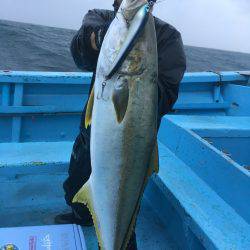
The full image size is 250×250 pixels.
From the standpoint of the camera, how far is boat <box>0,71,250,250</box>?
9.54 ft

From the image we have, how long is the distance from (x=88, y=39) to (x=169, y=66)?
1.87 ft

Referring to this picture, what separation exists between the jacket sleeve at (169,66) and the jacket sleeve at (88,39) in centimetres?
41

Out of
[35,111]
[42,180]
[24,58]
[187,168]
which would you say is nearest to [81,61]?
[187,168]

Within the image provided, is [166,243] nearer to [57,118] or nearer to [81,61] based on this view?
[81,61]

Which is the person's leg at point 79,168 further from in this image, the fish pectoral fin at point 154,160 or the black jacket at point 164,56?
the fish pectoral fin at point 154,160

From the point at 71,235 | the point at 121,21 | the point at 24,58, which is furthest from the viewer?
the point at 24,58

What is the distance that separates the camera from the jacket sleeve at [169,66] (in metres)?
2.70

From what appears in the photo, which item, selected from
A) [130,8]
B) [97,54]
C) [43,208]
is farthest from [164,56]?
[43,208]

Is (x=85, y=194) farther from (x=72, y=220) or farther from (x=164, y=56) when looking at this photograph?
(x=72, y=220)

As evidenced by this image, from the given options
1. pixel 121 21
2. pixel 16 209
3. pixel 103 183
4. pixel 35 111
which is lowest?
pixel 16 209

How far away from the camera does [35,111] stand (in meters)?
5.15

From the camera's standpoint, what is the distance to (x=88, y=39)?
252cm

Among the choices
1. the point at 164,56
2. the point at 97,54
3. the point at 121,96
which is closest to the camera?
the point at 121,96

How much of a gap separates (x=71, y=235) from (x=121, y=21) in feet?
4.51
